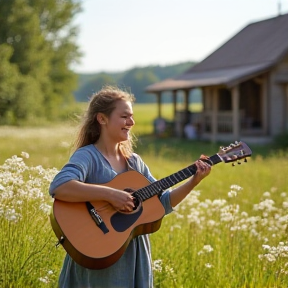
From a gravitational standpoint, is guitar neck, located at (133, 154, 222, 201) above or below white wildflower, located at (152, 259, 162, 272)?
above

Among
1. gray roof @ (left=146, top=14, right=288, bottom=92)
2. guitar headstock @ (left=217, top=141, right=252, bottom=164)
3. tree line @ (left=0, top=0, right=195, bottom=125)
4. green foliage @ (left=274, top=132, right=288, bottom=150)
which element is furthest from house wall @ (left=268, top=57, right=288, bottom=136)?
guitar headstock @ (left=217, top=141, right=252, bottom=164)

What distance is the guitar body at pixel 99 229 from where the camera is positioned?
3.44m

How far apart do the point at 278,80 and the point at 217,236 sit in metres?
17.9

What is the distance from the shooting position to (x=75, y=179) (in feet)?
11.6

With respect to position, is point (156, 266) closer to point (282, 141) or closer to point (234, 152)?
point (234, 152)

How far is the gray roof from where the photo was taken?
23.0 m

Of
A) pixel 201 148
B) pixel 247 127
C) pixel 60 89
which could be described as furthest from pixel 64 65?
pixel 201 148

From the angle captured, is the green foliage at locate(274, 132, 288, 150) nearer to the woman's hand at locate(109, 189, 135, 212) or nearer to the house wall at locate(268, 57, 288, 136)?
the house wall at locate(268, 57, 288, 136)

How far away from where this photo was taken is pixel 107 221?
141 inches

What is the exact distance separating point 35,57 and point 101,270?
131 feet

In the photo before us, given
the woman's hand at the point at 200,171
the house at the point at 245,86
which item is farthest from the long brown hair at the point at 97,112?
the house at the point at 245,86

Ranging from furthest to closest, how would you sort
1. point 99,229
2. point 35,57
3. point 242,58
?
point 35,57, point 242,58, point 99,229

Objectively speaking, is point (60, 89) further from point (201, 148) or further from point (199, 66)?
point (201, 148)

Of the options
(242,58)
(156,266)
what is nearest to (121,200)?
(156,266)
